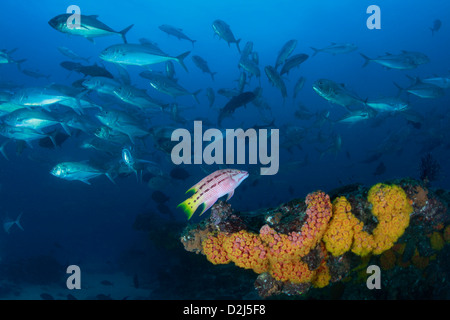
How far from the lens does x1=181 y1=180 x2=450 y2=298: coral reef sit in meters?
2.67

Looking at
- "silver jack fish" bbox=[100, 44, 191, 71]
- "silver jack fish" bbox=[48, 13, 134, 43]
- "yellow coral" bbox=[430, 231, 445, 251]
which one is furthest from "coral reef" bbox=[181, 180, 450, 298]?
"silver jack fish" bbox=[48, 13, 134, 43]

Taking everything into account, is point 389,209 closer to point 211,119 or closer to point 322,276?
point 322,276

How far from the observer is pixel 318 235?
2650 mm

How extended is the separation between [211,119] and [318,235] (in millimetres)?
60004

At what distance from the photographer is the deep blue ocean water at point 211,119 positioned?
626 inches

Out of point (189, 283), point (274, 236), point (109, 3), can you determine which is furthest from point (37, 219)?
point (109, 3)

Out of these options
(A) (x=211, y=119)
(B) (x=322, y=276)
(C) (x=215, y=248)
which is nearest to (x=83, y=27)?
(C) (x=215, y=248)

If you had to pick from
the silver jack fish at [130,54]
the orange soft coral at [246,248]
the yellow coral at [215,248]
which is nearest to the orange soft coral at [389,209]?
the orange soft coral at [246,248]

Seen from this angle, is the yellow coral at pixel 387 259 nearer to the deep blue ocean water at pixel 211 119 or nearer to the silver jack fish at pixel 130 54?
the deep blue ocean water at pixel 211 119

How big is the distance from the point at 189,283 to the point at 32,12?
78141 millimetres

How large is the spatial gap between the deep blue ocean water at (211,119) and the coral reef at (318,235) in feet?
17.5

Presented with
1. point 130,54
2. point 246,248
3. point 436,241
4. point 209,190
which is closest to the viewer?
point 209,190

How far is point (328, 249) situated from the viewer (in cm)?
282

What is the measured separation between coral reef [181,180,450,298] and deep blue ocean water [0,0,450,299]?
5340mm
